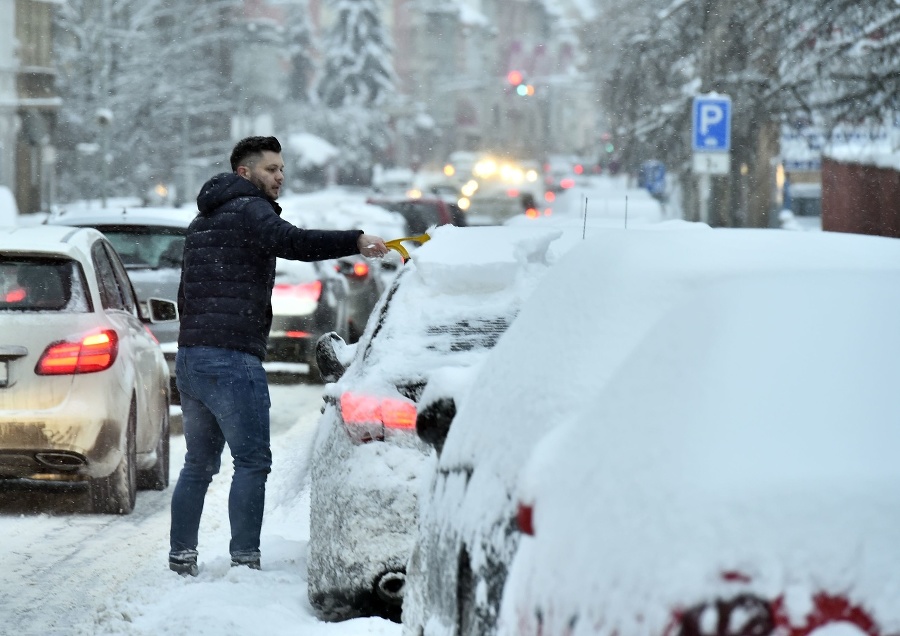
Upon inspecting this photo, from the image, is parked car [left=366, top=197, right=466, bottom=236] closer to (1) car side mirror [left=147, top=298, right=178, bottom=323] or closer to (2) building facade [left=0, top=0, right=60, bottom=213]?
(1) car side mirror [left=147, top=298, right=178, bottom=323]

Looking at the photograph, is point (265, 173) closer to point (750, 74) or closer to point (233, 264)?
point (233, 264)

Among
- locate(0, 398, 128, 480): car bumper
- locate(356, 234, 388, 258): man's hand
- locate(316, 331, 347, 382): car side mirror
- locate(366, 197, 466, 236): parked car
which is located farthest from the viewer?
locate(366, 197, 466, 236): parked car

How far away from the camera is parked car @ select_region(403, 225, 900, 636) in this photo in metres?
2.74

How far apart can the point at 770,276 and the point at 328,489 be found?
2.95m

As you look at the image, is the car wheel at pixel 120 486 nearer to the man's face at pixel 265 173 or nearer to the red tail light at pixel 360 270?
the man's face at pixel 265 173

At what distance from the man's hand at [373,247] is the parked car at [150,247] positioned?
684cm

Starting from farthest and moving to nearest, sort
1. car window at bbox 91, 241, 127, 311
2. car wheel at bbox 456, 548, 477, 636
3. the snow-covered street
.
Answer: car window at bbox 91, 241, 127, 311, the snow-covered street, car wheel at bbox 456, 548, 477, 636

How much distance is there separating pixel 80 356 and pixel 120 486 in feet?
2.32

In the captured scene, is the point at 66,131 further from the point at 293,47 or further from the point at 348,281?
the point at 348,281

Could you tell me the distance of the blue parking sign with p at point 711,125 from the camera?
22.8 m

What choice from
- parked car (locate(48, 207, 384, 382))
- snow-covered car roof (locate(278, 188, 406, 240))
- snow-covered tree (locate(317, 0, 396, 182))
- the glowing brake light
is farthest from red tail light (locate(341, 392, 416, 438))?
snow-covered tree (locate(317, 0, 396, 182))

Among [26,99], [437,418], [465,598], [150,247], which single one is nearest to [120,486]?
[437,418]

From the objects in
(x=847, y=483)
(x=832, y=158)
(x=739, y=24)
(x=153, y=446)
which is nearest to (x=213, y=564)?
(x=153, y=446)

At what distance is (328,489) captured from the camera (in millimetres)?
6219
